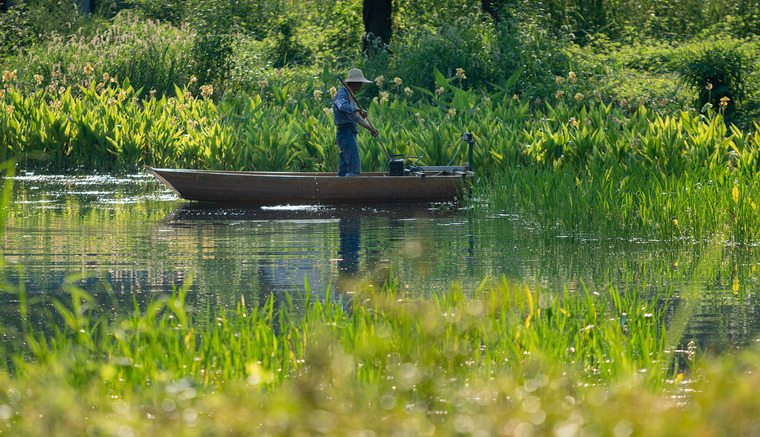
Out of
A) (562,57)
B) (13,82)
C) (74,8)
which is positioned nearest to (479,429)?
(562,57)

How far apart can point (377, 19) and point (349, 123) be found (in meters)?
12.3

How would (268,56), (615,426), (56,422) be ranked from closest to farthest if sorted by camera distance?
(615,426) < (56,422) < (268,56)

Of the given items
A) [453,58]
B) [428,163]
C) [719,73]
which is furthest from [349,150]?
[719,73]

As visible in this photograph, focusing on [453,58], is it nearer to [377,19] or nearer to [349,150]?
[377,19]

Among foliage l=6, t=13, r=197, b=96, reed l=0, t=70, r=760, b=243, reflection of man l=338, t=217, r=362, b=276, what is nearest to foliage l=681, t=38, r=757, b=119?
reed l=0, t=70, r=760, b=243

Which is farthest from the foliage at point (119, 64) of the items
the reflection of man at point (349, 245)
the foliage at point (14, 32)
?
the reflection of man at point (349, 245)

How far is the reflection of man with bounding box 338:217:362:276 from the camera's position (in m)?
10.1

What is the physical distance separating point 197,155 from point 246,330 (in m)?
13.4

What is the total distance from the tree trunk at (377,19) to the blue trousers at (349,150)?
11.8 metres

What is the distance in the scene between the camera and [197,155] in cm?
1884

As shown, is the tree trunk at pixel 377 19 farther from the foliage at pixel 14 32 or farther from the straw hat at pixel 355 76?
the straw hat at pixel 355 76

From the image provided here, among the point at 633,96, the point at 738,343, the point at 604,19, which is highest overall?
the point at 604,19

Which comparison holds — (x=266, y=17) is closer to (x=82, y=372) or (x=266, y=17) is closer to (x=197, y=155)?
(x=197, y=155)

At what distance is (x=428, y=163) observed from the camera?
57.4 feet
